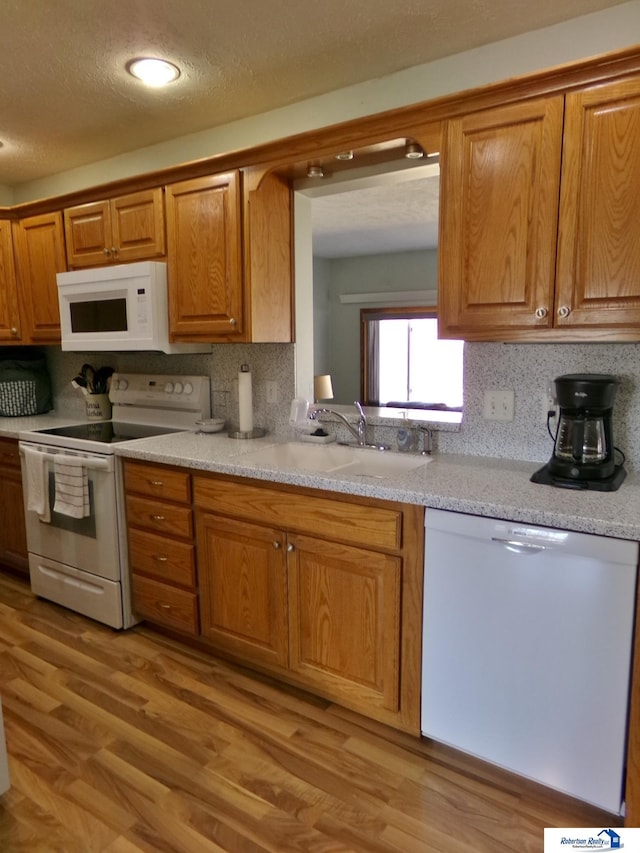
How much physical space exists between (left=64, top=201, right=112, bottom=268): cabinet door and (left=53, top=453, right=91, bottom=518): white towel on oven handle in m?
1.08

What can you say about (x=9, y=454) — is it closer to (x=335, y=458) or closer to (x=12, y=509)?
(x=12, y=509)

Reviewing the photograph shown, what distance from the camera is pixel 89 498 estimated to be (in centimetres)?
260

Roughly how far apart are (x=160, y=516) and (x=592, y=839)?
185cm

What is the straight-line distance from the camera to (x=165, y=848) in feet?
4.90

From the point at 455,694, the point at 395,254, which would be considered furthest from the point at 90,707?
the point at 395,254

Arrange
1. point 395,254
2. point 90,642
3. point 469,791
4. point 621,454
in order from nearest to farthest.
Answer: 1. point 469,791
2. point 621,454
3. point 90,642
4. point 395,254

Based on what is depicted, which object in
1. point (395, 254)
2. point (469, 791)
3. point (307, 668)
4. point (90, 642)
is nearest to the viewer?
point (469, 791)

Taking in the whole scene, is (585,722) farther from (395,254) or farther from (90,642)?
(395,254)

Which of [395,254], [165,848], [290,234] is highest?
[395,254]

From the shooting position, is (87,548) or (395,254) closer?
(87,548)

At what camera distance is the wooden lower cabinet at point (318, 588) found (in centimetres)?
179

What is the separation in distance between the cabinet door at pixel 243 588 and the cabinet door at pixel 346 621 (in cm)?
7

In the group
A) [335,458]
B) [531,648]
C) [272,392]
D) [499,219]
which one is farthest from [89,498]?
[499,219]

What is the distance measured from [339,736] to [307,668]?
0.82 ft
